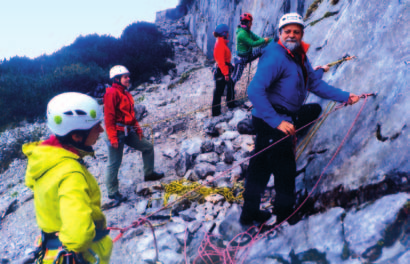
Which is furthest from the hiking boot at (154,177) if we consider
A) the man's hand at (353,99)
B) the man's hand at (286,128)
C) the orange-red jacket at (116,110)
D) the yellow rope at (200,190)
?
the man's hand at (353,99)

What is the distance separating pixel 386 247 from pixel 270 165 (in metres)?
1.05

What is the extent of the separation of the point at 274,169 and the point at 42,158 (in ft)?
6.05

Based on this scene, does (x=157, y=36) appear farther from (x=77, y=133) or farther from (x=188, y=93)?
(x=77, y=133)

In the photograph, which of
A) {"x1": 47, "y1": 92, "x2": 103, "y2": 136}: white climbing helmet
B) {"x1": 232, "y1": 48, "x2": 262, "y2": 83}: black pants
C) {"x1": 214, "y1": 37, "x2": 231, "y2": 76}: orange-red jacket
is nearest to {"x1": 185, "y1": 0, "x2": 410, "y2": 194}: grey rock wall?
{"x1": 232, "y1": 48, "x2": 262, "y2": 83}: black pants

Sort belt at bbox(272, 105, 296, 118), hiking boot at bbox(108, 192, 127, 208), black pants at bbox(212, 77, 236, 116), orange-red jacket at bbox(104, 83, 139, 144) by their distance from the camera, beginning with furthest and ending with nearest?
black pants at bbox(212, 77, 236, 116), hiking boot at bbox(108, 192, 127, 208), orange-red jacket at bbox(104, 83, 139, 144), belt at bbox(272, 105, 296, 118)

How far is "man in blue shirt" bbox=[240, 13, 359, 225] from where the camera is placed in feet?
6.81

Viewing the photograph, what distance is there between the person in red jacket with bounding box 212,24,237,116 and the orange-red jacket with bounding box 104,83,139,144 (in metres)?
2.66

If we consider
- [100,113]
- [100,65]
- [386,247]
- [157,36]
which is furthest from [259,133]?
[157,36]

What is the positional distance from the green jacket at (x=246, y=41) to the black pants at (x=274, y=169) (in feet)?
11.0

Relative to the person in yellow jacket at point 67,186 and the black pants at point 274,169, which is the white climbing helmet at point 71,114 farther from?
the black pants at point 274,169

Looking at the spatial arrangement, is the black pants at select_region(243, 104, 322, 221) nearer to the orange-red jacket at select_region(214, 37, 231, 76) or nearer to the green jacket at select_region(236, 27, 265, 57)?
the green jacket at select_region(236, 27, 265, 57)

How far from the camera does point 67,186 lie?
1.46 metres

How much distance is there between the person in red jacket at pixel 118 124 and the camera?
12.5 ft

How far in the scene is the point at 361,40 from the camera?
3.01 meters
